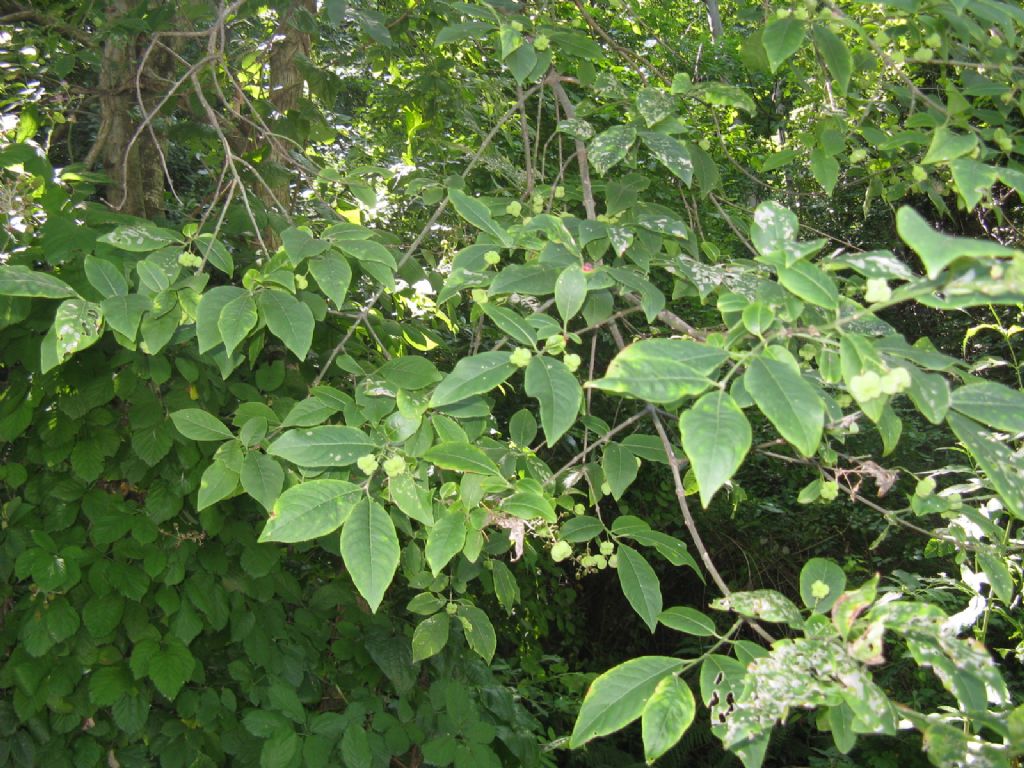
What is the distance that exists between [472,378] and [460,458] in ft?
0.39

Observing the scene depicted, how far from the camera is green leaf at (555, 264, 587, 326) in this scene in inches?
39.4

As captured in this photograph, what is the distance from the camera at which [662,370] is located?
74cm

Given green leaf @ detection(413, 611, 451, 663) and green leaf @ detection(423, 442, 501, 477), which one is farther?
green leaf @ detection(413, 611, 451, 663)

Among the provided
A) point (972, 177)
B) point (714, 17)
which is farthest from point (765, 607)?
point (714, 17)

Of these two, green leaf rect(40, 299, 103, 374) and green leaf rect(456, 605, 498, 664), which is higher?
green leaf rect(40, 299, 103, 374)

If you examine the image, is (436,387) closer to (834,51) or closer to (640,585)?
(640,585)

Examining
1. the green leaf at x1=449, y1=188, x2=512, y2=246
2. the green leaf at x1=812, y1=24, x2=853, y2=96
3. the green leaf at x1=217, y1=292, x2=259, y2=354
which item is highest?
the green leaf at x1=812, y1=24, x2=853, y2=96

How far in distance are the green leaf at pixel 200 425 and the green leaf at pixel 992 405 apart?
3.03 ft

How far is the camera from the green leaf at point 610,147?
126cm

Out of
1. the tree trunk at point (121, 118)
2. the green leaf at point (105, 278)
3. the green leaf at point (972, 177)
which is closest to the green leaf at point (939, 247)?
the green leaf at point (972, 177)

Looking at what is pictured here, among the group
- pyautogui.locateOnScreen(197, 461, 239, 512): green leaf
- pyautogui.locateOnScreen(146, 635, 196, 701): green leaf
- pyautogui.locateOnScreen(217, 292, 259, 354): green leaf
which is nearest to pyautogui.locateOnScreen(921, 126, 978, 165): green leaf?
pyautogui.locateOnScreen(217, 292, 259, 354): green leaf

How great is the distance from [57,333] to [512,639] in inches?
120

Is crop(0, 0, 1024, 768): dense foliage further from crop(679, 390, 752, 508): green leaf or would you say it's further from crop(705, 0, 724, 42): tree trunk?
crop(705, 0, 724, 42): tree trunk

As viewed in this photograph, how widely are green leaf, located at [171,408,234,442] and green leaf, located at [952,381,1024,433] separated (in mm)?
925
